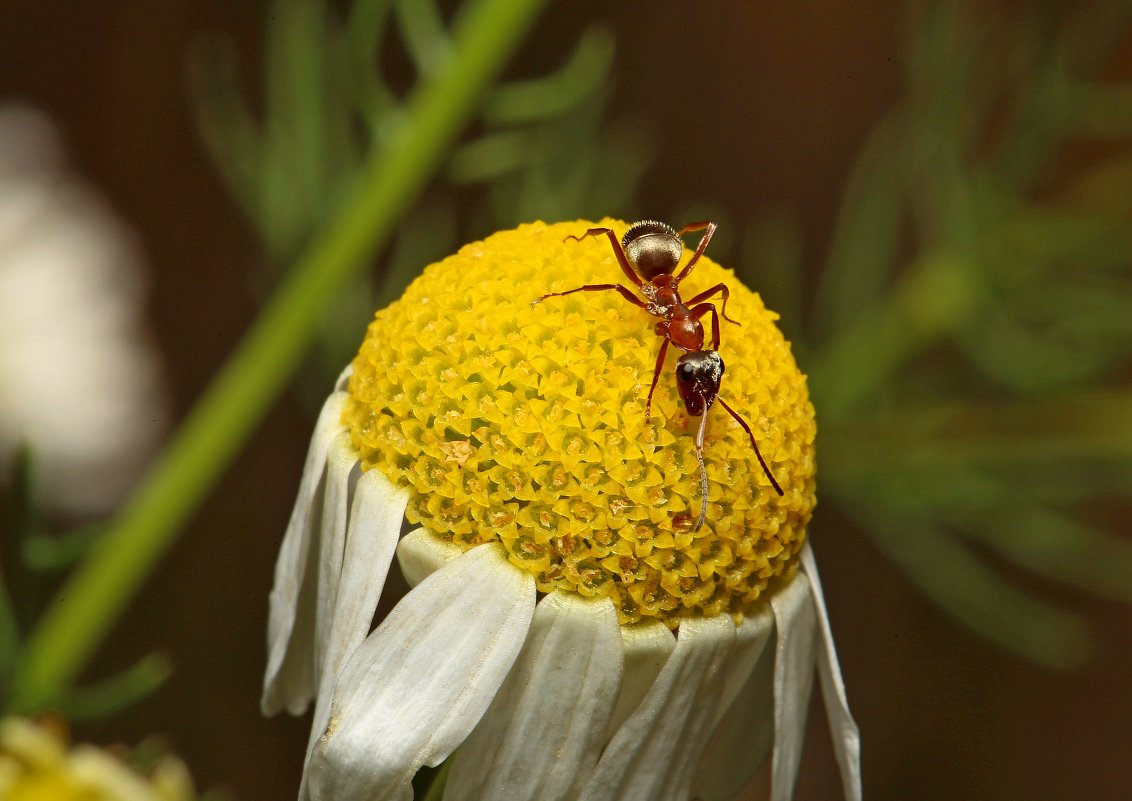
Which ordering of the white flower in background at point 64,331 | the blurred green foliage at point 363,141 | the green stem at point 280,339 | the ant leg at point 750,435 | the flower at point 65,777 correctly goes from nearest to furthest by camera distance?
the flower at point 65,777, the ant leg at point 750,435, the green stem at point 280,339, the blurred green foliage at point 363,141, the white flower in background at point 64,331

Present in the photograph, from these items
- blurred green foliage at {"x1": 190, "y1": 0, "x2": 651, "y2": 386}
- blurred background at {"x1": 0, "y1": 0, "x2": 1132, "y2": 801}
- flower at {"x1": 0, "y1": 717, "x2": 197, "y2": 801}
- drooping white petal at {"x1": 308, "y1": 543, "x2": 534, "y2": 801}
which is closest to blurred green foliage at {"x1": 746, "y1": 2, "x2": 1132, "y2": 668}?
blurred background at {"x1": 0, "y1": 0, "x2": 1132, "y2": 801}

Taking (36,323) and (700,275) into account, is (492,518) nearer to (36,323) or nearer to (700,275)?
(700,275)

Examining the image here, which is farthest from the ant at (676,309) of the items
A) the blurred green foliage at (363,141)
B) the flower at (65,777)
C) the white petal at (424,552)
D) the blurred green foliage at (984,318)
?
the blurred green foliage at (984,318)

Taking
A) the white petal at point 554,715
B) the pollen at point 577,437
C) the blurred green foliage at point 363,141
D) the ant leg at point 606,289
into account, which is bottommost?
the white petal at point 554,715

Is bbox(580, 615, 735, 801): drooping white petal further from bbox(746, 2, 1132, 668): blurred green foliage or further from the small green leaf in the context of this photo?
bbox(746, 2, 1132, 668): blurred green foliage

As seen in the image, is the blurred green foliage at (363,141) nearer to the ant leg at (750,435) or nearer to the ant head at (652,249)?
the ant head at (652,249)
